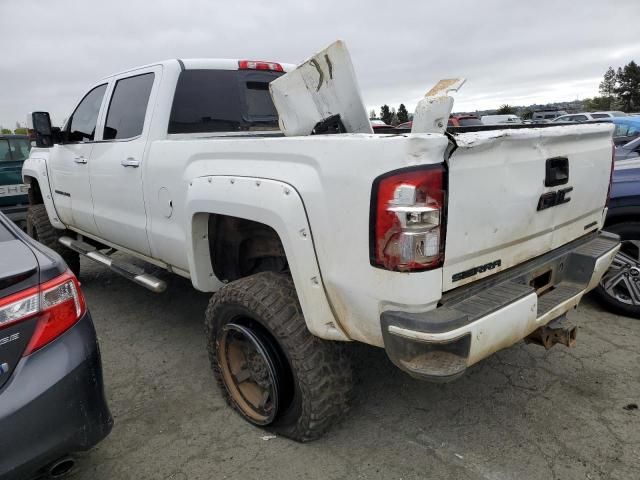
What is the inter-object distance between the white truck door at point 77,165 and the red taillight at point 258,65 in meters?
1.31

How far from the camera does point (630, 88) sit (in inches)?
2323

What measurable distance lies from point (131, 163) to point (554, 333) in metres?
2.91

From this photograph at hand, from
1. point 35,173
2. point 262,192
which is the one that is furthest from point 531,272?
point 35,173

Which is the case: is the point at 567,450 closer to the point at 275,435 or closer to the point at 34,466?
the point at 275,435

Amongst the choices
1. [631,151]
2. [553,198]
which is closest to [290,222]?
[553,198]

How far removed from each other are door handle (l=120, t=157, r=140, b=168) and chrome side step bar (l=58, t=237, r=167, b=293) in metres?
0.80

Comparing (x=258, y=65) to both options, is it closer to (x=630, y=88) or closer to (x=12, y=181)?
(x=12, y=181)

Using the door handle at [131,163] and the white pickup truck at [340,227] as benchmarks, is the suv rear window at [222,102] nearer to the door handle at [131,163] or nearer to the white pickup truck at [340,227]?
the white pickup truck at [340,227]

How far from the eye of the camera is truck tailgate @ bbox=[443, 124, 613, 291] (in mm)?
1990

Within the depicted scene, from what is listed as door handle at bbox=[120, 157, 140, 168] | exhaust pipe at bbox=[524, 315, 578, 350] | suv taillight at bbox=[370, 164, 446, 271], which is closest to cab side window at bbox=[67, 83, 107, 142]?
door handle at bbox=[120, 157, 140, 168]

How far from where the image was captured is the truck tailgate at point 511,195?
1.99 meters

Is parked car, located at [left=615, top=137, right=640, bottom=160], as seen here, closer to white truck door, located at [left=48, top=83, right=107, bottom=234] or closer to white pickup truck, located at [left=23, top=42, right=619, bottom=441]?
white pickup truck, located at [left=23, top=42, right=619, bottom=441]

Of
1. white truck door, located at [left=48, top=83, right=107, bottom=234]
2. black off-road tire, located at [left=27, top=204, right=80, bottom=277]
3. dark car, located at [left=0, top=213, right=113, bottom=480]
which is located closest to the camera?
dark car, located at [left=0, top=213, right=113, bottom=480]

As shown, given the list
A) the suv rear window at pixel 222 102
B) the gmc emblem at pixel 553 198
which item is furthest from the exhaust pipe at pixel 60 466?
the gmc emblem at pixel 553 198
